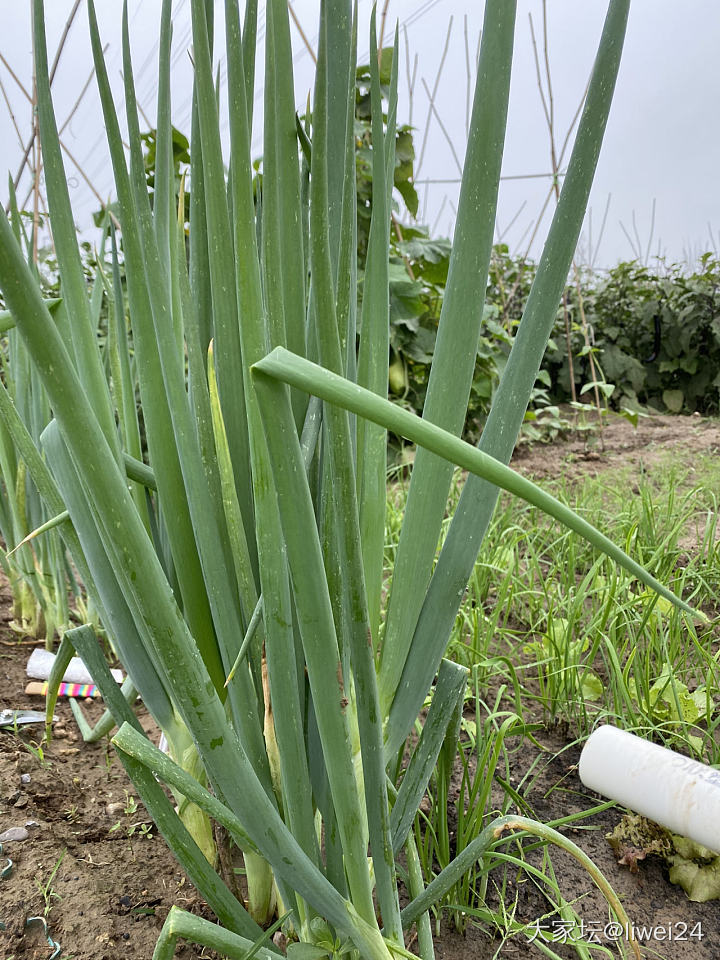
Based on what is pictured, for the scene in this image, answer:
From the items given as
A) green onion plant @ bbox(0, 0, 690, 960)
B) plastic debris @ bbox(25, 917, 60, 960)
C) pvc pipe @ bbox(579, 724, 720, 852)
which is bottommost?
plastic debris @ bbox(25, 917, 60, 960)

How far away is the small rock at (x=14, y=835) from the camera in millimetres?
743

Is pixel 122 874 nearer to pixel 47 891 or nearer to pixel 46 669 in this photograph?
pixel 47 891

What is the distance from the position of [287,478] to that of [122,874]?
62 cm

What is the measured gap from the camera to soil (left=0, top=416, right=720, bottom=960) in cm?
65

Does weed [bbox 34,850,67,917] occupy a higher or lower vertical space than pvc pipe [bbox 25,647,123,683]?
higher

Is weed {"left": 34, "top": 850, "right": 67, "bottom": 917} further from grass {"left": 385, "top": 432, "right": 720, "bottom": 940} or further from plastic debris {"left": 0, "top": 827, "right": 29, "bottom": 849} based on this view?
grass {"left": 385, "top": 432, "right": 720, "bottom": 940}

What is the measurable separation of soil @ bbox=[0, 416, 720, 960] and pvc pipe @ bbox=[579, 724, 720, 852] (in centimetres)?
11

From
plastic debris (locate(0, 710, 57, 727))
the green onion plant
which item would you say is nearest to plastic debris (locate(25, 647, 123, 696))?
plastic debris (locate(0, 710, 57, 727))

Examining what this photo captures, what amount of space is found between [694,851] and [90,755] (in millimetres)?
761

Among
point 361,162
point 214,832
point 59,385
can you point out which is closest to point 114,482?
point 59,385

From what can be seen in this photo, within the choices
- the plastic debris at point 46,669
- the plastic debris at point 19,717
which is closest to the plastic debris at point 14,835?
the plastic debris at point 19,717

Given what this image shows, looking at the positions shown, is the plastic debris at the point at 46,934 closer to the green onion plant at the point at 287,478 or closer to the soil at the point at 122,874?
the soil at the point at 122,874

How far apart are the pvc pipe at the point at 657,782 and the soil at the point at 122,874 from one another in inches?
4.2

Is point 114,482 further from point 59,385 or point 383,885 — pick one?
point 383,885
